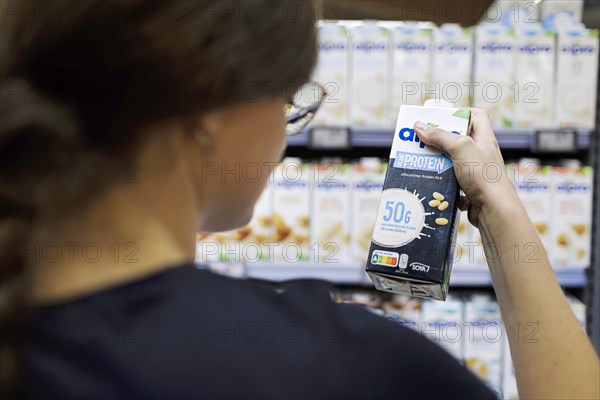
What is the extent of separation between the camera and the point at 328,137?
6.14ft

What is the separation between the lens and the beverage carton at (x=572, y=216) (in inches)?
73.8

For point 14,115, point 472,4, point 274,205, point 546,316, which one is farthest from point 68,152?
point 472,4

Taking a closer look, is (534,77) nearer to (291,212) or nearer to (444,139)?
(291,212)

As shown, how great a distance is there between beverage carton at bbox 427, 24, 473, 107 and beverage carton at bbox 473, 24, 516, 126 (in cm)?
3

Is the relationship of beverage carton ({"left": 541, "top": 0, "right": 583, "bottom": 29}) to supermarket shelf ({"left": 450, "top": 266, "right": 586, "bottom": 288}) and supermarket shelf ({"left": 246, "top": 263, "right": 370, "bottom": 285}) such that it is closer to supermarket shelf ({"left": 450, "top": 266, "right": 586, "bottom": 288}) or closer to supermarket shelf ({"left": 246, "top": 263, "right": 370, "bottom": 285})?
supermarket shelf ({"left": 450, "top": 266, "right": 586, "bottom": 288})

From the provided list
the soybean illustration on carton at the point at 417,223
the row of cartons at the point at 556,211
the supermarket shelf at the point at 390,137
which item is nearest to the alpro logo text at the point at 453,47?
the supermarket shelf at the point at 390,137

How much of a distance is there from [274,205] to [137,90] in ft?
4.74

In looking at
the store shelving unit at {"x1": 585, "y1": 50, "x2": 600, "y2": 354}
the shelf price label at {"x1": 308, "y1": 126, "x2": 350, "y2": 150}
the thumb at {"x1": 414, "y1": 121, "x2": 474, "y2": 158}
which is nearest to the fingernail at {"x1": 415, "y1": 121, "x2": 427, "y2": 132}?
the thumb at {"x1": 414, "y1": 121, "x2": 474, "y2": 158}

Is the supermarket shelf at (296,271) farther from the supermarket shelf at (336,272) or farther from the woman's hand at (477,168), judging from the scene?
the woman's hand at (477,168)

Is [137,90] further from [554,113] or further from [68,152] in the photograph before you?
[554,113]

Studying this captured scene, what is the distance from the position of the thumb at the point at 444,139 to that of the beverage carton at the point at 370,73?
A: 0.95 meters

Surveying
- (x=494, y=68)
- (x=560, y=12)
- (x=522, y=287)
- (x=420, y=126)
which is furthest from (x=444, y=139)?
(x=560, y=12)

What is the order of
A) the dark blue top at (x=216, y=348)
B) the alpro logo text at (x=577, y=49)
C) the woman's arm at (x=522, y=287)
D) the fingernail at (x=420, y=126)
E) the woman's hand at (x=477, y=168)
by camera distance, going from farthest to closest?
1. the alpro logo text at (x=577, y=49)
2. the fingernail at (x=420, y=126)
3. the woman's hand at (x=477, y=168)
4. the woman's arm at (x=522, y=287)
5. the dark blue top at (x=216, y=348)

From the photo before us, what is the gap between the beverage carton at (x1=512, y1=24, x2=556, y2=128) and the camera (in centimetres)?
186
